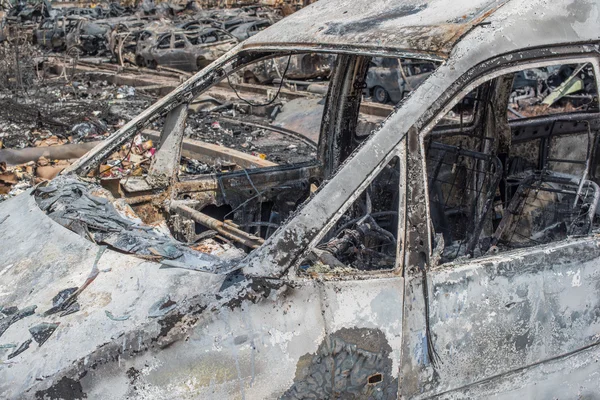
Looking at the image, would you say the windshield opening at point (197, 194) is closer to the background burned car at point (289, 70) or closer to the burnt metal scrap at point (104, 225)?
the burnt metal scrap at point (104, 225)

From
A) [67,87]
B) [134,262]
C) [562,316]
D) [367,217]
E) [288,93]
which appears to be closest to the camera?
[134,262]

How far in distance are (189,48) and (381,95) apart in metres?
6.30

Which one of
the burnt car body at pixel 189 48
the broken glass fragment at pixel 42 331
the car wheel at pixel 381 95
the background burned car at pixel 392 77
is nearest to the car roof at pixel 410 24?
the broken glass fragment at pixel 42 331

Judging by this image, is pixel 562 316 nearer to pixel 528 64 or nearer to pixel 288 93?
pixel 528 64

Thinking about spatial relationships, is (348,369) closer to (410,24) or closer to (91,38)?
(410,24)

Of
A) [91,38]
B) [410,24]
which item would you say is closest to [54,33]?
[91,38]

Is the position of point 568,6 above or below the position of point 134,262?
above

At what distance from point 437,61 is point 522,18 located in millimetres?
417

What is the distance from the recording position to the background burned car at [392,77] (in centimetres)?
1217

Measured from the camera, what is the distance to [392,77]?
488 inches

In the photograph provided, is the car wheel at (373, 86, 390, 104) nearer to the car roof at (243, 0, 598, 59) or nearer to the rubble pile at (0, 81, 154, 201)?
the rubble pile at (0, 81, 154, 201)

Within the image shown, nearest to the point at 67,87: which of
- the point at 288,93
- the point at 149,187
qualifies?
the point at 288,93

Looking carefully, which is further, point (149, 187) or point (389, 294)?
point (149, 187)

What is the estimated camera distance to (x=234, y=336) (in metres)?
2.09
